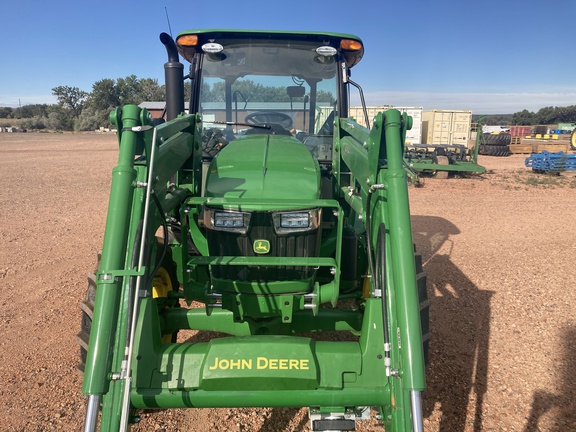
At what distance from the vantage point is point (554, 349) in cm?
409

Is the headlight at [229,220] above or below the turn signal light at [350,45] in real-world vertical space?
below

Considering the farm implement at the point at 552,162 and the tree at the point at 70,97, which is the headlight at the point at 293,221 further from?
the tree at the point at 70,97

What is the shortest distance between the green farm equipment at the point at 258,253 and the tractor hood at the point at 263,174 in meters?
0.01

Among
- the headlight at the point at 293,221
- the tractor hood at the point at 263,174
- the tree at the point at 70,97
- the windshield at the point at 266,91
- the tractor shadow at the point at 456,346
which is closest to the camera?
the headlight at the point at 293,221

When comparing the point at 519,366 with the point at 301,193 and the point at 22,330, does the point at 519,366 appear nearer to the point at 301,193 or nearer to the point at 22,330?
the point at 301,193

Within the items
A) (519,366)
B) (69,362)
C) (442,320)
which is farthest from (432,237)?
(69,362)

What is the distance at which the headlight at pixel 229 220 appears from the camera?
2773mm

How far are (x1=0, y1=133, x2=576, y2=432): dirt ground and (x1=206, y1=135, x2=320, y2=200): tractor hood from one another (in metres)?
1.55

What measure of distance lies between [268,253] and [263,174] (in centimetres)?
54

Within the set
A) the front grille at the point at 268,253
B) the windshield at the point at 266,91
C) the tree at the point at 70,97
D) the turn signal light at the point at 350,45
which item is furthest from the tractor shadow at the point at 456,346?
the tree at the point at 70,97

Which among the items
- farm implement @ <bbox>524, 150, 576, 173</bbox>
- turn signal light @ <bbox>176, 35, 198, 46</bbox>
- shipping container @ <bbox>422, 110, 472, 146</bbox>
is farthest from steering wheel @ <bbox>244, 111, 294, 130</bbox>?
shipping container @ <bbox>422, 110, 472, 146</bbox>

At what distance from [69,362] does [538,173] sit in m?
18.0

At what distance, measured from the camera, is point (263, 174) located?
2994 mm

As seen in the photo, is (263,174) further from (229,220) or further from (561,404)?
(561,404)
